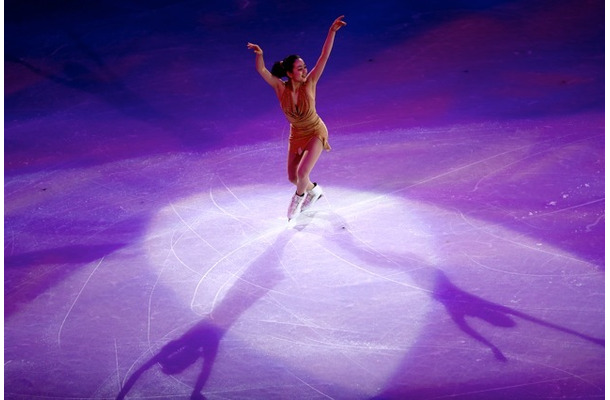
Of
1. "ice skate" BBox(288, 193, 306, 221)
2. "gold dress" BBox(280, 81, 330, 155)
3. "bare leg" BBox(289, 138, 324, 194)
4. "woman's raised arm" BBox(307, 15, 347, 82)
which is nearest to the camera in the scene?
"woman's raised arm" BBox(307, 15, 347, 82)

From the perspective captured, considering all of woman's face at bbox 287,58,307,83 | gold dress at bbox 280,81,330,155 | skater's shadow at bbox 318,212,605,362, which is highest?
woman's face at bbox 287,58,307,83

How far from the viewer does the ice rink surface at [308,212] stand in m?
3.86

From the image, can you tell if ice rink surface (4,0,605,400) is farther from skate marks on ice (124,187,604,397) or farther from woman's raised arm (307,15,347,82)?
woman's raised arm (307,15,347,82)

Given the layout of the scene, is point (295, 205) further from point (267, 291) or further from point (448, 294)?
point (448, 294)

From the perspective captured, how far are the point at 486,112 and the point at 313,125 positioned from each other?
7.15 feet

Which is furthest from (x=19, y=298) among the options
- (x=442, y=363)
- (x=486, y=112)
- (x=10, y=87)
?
(x=486, y=112)

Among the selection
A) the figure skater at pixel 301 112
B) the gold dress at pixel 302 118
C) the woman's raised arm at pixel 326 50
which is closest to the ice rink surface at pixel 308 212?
the figure skater at pixel 301 112

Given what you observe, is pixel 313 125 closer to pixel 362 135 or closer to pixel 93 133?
pixel 362 135

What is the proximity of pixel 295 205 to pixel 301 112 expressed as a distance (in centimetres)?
74

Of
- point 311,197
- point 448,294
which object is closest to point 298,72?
point 311,197

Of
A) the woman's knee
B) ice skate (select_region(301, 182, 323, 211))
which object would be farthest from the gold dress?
ice skate (select_region(301, 182, 323, 211))

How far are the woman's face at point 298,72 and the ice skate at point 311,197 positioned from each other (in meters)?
0.90

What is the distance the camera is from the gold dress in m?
4.91

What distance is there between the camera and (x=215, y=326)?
4199 millimetres
